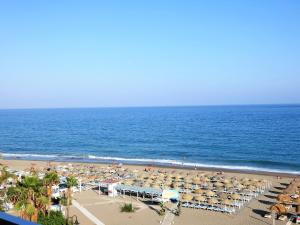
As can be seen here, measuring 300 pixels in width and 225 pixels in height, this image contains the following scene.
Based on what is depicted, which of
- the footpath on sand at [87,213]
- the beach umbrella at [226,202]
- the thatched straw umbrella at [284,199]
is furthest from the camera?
the thatched straw umbrella at [284,199]

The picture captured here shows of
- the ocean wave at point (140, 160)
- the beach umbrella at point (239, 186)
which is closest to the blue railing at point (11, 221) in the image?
the beach umbrella at point (239, 186)

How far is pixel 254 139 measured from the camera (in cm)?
7750

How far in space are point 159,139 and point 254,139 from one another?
2025 centimetres

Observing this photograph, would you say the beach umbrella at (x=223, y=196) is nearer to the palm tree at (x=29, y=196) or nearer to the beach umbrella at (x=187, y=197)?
the beach umbrella at (x=187, y=197)

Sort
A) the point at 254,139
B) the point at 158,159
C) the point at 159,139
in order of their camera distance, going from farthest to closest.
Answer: the point at 159,139, the point at 254,139, the point at 158,159

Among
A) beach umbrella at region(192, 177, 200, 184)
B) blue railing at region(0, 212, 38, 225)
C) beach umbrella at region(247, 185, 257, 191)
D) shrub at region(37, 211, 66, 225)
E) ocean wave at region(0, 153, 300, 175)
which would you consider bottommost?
ocean wave at region(0, 153, 300, 175)

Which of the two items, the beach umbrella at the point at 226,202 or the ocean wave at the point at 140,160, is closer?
the beach umbrella at the point at 226,202

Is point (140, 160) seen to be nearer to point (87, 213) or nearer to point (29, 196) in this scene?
point (87, 213)

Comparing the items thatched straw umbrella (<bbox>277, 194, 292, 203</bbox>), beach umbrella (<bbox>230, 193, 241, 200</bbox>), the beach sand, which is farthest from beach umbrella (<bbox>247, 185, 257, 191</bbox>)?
thatched straw umbrella (<bbox>277, 194, 292, 203</bbox>)

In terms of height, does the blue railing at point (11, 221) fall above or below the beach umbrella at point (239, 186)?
above

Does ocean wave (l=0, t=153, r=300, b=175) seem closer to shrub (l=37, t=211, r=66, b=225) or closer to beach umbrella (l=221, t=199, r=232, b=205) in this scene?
beach umbrella (l=221, t=199, r=232, b=205)

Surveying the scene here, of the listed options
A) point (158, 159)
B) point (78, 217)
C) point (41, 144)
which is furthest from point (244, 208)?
point (41, 144)

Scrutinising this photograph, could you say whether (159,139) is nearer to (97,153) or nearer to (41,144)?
(97,153)

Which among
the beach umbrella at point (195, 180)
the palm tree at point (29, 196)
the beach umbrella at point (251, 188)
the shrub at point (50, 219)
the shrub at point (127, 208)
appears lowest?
the shrub at point (127, 208)
